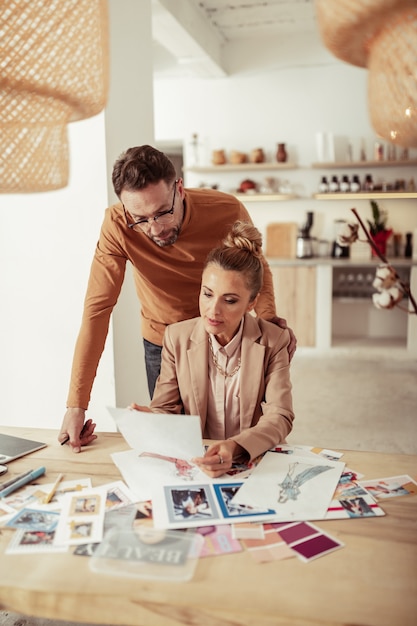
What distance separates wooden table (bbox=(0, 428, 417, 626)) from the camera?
2.96 ft

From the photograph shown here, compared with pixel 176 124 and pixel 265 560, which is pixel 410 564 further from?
pixel 176 124

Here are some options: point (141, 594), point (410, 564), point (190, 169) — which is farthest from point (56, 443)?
point (190, 169)

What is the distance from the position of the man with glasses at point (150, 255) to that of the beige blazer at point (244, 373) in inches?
5.1

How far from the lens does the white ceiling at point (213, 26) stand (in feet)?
13.9

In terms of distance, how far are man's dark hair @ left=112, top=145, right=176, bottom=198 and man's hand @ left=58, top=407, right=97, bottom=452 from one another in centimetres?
68

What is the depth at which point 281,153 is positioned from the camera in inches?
233

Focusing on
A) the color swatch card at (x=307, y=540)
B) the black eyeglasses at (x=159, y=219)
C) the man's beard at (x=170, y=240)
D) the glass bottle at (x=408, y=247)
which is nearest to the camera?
the color swatch card at (x=307, y=540)

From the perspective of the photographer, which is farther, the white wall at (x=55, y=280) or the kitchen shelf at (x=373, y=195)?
the kitchen shelf at (x=373, y=195)

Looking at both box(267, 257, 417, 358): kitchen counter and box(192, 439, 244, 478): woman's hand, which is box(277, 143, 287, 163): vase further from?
box(192, 439, 244, 478): woman's hand

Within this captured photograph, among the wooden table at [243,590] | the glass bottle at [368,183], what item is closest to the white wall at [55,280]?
the wooden table at [243,590]

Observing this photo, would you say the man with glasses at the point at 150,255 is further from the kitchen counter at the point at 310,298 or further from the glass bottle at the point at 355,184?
the glass bottle at the point at 355,184

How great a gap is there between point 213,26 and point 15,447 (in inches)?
185

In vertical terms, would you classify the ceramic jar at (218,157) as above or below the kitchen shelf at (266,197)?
above

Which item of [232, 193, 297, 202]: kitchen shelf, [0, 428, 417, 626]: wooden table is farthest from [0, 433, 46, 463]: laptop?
[232, 193, 297, 202]: kitchen shelf
